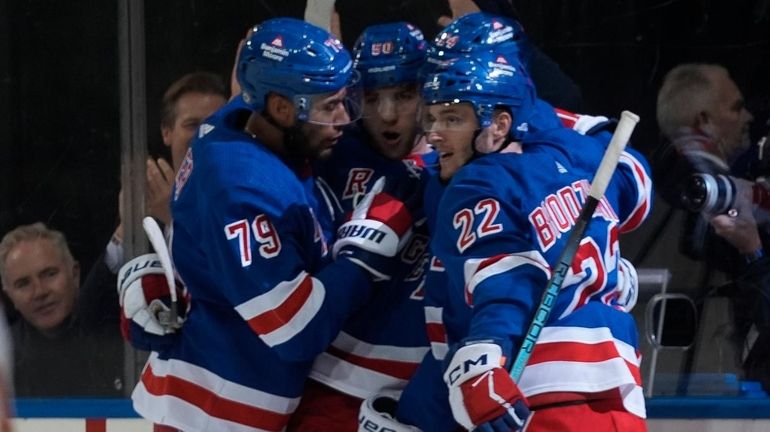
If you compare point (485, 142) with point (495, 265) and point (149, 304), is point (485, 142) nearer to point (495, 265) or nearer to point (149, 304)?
point (495, 265)

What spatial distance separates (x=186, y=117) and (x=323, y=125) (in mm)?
898

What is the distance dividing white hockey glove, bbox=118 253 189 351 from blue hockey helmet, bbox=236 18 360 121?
0.37m

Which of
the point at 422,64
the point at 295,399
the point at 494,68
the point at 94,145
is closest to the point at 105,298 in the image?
the point at 94,145

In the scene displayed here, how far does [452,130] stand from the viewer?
2455mm

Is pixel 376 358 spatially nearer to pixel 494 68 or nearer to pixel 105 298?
pixel 494 68

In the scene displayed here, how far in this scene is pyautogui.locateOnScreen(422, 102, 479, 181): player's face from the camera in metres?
2.43

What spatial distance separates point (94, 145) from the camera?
347 centimetres

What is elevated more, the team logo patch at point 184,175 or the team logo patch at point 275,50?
the team logo patch at point 275,50

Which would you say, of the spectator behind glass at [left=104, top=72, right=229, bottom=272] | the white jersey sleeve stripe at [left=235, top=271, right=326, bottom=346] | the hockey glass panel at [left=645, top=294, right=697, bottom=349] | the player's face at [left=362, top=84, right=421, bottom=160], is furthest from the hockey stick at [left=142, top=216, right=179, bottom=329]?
the hockey glass panel at [left=645, top=294, right=697, bottom=349]

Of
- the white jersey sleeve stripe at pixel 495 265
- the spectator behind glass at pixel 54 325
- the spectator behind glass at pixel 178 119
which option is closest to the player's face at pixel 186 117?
the spectator behind glass at pixel 178 119

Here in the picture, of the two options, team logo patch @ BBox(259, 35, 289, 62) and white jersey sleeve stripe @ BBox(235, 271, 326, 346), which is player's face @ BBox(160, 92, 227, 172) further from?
white jersey sleeve stripe @ BBox(235, 271, 326, 346)

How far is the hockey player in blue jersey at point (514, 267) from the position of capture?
231 cm

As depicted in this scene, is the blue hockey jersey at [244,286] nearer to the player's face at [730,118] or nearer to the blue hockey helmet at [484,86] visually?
the blue hockey helmet at [484,86]

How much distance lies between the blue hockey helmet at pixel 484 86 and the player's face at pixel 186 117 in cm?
103
